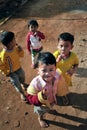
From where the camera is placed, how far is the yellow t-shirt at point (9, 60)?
5949mm

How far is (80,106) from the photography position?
245 inches

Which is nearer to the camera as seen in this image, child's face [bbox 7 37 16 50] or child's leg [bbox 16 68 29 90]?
child's face [bbox 7 37 16 50]

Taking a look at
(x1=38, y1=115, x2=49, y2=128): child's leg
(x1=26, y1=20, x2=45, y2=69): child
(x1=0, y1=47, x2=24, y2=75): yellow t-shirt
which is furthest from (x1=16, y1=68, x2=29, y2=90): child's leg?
(x1=38, y1=115, x2=49, y2=128): child's leg

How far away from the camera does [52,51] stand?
8.21 meters

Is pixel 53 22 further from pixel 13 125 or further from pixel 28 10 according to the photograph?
pixel 13 125

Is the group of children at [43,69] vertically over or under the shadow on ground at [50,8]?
over

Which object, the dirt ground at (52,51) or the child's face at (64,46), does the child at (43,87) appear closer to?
the child's face at (64,46)

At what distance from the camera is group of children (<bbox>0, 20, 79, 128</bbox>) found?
478cm

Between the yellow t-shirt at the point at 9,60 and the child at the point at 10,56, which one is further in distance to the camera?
the yellow t-shirt at the point at 9,60

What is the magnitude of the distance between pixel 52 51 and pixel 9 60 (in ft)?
7.97

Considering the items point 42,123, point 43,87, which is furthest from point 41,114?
point 43,87

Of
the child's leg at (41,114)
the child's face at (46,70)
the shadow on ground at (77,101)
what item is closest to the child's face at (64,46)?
the child's face at (46,70)

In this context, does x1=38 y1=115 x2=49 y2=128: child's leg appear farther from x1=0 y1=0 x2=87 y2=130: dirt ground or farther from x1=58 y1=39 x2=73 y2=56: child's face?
x1=58 y1=39 x2=73 y2=56: child's face

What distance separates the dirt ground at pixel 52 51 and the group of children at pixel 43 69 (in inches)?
9.7
